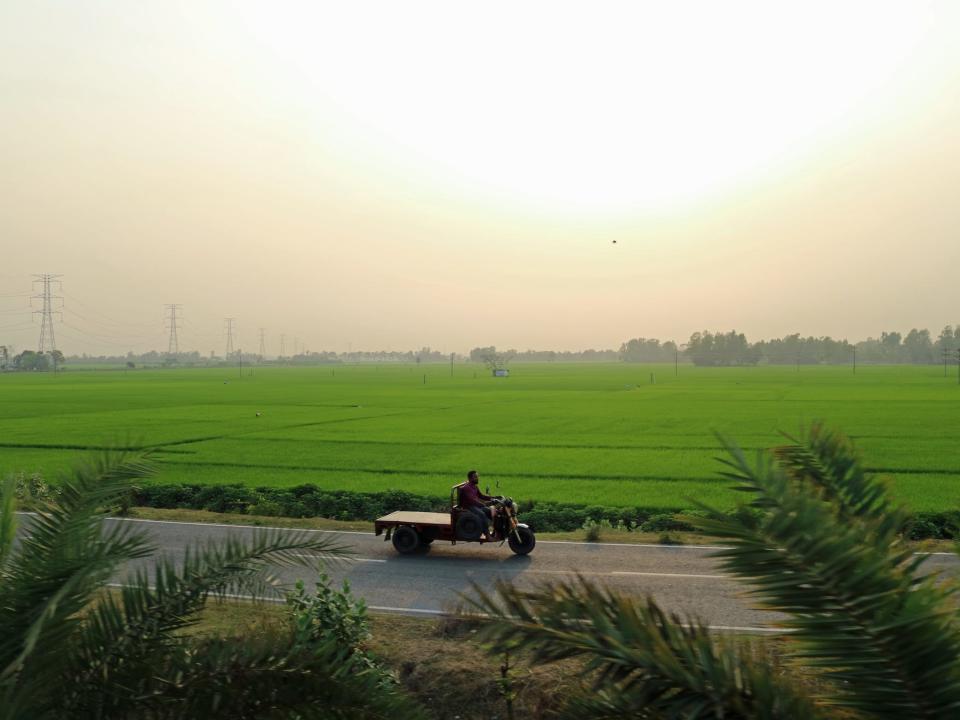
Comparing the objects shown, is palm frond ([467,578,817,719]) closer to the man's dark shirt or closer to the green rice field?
Result: the green rice field

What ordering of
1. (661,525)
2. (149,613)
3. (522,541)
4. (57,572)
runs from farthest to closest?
(661,525), (522,541), (149,613), (57,572)

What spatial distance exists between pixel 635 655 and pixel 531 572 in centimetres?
1222

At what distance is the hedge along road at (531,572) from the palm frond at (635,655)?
8.90 meters

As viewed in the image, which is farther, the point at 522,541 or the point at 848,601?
the point at 522,541

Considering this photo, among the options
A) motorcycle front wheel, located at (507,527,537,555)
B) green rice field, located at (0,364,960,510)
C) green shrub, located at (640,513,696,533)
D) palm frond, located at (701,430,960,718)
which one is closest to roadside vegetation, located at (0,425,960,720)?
palm frond, located at (701,430,960,718)

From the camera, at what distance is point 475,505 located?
52.9 ft

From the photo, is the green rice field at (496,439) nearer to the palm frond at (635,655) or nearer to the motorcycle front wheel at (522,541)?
the motorcycle front wheel at (522,541)

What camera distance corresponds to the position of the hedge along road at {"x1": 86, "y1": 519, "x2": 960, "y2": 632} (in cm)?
1272

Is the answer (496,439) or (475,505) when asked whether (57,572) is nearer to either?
(475,505)

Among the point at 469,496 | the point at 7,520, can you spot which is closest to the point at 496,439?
the point at 469,496

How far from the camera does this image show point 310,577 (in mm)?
14328

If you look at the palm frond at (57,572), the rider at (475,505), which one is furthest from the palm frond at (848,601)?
the rider at (475,505)

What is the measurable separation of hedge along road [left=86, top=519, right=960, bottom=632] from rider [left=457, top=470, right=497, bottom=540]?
0.78 metres

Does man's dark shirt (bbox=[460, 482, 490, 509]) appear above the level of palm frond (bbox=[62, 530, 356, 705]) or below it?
below
